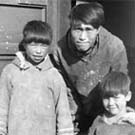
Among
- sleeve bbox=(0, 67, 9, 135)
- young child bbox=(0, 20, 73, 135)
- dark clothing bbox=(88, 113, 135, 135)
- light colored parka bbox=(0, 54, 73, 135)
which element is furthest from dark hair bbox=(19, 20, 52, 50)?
dark clothing bbox=(88, 113, 135, 135)

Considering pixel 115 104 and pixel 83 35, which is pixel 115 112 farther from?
pixel 83 35

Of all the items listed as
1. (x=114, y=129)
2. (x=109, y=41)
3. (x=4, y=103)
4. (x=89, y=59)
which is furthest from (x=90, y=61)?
(x=4, y=103)

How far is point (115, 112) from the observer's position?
251cm

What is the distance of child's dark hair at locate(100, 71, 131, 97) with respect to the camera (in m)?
2.49

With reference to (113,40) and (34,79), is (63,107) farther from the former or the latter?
(113,40)

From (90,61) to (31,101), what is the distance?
1.68 ft

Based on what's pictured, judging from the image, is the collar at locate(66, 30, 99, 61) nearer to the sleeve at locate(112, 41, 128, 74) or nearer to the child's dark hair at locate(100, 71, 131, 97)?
the sleeve at locate(112, 41, 128, 74)

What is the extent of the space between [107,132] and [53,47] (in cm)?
80

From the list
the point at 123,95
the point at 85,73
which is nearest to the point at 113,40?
the point at 85,73

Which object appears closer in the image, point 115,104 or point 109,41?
point 115,104

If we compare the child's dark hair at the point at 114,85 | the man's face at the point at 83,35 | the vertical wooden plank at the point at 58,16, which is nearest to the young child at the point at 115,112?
the child's dark hair at the point at 114,85

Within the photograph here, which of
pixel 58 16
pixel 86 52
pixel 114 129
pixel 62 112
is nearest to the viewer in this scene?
pixel 114 129

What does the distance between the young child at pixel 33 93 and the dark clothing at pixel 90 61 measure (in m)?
0.28

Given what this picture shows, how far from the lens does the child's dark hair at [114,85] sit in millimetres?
2494
